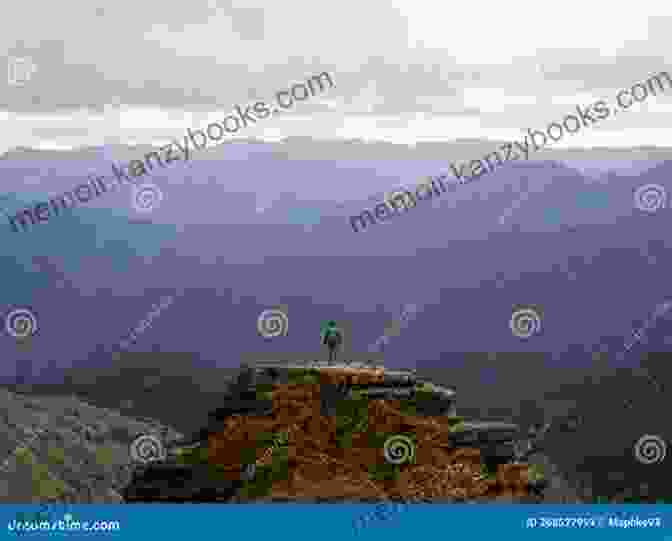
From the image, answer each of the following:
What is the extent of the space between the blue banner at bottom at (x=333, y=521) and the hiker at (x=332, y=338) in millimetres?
1624

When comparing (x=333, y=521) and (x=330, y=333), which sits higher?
(x=330, y=333)

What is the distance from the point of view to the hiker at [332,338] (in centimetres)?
900

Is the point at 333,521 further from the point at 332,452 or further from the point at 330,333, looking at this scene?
the point at 330,333

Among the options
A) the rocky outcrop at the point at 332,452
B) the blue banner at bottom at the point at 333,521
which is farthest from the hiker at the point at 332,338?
the blue banner at bottom at the point at 333,521

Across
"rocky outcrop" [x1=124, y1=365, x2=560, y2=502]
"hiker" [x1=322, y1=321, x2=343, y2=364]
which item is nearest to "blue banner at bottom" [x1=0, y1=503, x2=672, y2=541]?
"rocky outcrop" [x1=124, y1=365, x2=560, y2=502]

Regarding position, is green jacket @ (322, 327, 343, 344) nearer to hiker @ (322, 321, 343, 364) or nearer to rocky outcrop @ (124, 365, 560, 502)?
hiker @ (322, 321, 343, 364)

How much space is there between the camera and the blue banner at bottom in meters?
7.93

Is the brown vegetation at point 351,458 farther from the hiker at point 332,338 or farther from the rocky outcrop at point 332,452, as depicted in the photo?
the hiker at point 332,338

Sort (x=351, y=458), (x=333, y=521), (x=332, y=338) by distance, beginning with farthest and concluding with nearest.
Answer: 1. (x=332, y=338)
2. (x=351, y=458)
3. (x=333, y=521)

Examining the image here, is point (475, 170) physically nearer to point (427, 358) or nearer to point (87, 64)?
point (427, 358)

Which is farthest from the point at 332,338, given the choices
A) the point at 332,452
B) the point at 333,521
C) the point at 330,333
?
the point at 333,521

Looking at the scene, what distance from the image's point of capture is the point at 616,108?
8828 millimetres

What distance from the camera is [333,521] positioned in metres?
8.03

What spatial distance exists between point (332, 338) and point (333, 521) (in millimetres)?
1820
